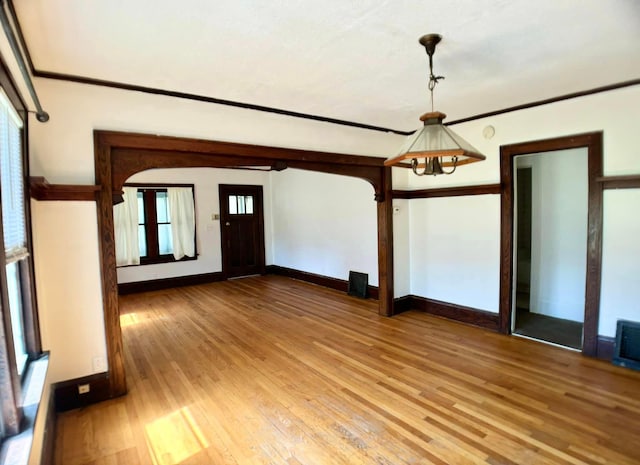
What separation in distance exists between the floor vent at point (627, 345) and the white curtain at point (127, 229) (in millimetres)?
7073

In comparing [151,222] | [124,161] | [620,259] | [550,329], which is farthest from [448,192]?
[151,222]

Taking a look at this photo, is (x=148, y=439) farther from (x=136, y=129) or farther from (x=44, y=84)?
(x=44, y=84)

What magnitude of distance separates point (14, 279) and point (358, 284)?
463 centimetres

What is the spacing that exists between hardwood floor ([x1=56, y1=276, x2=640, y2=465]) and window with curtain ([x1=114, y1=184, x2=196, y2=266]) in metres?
2.64

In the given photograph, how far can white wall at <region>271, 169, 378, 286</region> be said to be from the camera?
19.1ft

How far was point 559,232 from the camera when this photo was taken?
4.57m

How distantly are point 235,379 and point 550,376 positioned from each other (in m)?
2.82

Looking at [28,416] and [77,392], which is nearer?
[28,416]

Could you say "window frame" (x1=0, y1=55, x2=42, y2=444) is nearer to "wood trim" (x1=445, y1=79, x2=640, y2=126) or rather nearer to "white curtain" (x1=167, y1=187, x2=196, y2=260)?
"wood trim" (x1=445, y1=79, x2=640, y2=126)

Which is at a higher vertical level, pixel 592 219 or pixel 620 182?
pixel 620 182

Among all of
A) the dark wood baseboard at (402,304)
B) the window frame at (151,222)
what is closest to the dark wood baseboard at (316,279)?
the dark wood baseboard at (402,304)

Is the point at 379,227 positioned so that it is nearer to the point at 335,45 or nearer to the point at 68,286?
the point at 335,45

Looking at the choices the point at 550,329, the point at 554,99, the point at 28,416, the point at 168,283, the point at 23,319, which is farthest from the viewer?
the point at 168,283

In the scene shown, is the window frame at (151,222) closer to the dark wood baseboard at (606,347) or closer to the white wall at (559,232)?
the white wall at (559,232)
